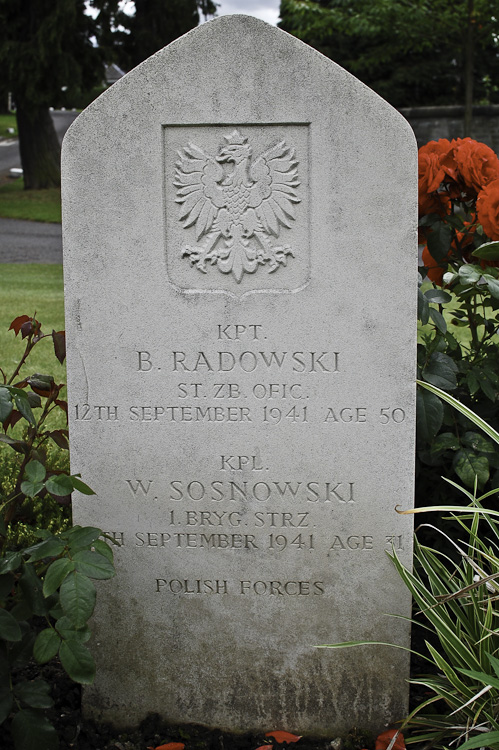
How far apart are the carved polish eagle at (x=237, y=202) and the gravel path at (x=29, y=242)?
1160 cm

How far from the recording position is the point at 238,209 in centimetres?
250

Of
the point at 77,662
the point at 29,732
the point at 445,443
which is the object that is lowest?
the point at 29,732

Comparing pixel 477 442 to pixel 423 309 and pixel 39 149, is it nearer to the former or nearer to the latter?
pixel 423 309

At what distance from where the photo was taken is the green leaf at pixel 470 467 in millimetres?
2891

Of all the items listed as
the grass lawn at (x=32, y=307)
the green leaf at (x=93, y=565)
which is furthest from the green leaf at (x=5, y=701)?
the grass lawn at (x=32, y=307)

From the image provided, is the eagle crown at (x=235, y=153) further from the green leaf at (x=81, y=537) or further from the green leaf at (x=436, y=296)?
the green leaf at (x=81, y=537)

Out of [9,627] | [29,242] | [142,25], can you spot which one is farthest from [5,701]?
[142,25]

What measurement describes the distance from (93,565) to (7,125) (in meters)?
49.0

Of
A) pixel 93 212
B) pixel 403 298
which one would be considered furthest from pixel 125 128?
pixel 403 298

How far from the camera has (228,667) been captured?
270 cm

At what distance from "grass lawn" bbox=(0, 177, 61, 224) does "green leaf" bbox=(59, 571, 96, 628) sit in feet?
58.9

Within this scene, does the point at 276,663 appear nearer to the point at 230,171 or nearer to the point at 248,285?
the point at 248,285

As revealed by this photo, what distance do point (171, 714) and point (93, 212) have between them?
1.74m

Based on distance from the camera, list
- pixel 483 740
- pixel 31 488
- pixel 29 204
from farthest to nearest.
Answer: pixel 29 204 → pixel 31 488 → pixel 483 740
